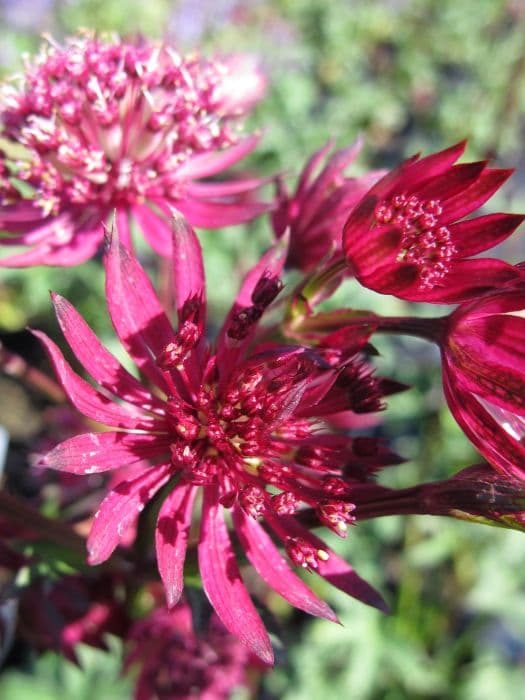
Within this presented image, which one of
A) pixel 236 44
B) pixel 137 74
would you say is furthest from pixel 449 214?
pixel 236 44

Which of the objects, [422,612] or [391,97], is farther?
[391,97]

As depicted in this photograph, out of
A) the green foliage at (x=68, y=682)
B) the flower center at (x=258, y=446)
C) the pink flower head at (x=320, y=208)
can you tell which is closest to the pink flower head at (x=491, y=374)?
the flower center at (x=258, y=446)

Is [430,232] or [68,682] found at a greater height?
[430,232]

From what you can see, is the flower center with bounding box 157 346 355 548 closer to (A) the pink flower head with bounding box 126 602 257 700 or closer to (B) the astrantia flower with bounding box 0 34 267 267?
(B) the astrantia flower with bounding box 0 34 267 267

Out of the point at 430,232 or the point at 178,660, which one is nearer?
the point at 430,232

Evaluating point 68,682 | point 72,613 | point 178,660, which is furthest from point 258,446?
point 68,682

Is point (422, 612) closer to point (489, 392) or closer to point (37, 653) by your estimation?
point (37, 653)

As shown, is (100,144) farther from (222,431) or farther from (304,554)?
(304,554)
